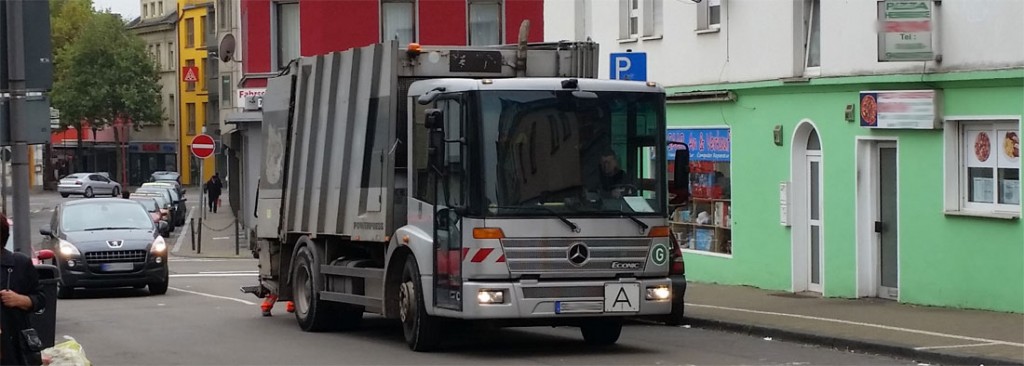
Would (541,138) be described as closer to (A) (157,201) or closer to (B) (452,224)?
(B) (452,224)

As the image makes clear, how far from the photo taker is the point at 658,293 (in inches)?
578

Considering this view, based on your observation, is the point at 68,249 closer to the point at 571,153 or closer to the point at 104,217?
the point at 104,217

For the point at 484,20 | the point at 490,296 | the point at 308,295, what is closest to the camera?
the point at 490,296

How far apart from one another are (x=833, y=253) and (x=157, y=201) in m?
33.7

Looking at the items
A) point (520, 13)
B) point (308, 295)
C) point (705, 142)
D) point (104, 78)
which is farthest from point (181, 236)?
point (104, 78)

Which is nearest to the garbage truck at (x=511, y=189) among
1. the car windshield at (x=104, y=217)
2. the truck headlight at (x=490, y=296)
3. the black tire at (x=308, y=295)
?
the truck headlight at (x=490, y=296)

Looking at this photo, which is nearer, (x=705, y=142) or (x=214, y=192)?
(x=705, y=142)

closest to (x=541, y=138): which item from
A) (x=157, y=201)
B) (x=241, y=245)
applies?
(x=241, y=245)

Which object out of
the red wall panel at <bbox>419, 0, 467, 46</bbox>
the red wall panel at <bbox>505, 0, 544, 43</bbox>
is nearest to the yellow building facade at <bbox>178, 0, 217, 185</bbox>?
the red wall panel at <bbox>419, 0, 467, 46</bbox>

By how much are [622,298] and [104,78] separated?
86434 millimetres

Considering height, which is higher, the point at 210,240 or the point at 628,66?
the point at 628,66

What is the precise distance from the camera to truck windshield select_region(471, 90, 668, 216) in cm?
1439

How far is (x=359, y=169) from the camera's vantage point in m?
16.3

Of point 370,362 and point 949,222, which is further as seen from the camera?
point 949,222
